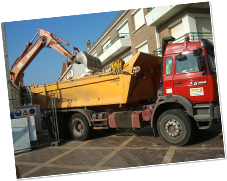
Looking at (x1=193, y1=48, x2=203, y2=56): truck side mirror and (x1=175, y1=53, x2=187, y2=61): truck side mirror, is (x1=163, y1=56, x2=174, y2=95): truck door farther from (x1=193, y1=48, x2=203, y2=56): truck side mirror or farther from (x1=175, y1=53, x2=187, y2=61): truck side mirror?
(x1=193, y1=48, x2=203, y2=56): truck side mirror

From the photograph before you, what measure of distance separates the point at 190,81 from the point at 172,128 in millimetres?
1356

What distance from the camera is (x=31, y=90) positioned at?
8203 millimetres

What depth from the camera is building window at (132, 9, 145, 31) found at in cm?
1254

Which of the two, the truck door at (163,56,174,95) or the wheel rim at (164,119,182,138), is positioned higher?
the truck door at (163,56,174,95)

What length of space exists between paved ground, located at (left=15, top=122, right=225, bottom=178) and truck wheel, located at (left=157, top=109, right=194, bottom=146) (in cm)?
23

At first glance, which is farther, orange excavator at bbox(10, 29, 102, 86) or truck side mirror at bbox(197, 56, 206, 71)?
orange excavator at bbox(10, 29, 102, 86)

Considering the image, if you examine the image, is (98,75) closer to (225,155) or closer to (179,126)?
(179,126)

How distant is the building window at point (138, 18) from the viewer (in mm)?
12538

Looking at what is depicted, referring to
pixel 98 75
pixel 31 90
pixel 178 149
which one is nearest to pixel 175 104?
pixel 178 149

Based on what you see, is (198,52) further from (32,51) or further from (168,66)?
(32,51)

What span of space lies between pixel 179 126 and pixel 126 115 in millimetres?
1751

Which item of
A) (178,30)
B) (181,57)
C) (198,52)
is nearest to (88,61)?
(181,57)

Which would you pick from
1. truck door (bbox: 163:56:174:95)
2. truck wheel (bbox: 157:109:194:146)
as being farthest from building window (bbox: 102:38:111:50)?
truck wheel (bbox: 157:109:194:146)

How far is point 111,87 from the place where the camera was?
6.29 meters
